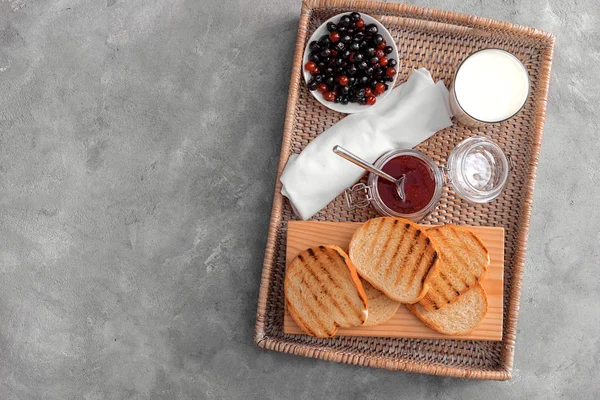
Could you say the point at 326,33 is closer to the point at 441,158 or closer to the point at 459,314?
the point at 441,158

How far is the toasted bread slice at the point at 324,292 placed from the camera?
122 cm

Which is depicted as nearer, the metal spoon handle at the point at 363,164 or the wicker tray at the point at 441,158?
the metal spoon handle at the point at 363,164

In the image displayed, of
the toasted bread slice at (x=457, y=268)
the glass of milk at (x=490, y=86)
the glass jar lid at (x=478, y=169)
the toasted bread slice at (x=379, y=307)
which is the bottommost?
the toasted bread slice at (x=379, y=307)

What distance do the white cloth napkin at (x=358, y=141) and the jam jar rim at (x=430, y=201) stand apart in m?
0.04

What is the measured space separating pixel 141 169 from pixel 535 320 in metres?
1.15

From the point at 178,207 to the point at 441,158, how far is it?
71cm

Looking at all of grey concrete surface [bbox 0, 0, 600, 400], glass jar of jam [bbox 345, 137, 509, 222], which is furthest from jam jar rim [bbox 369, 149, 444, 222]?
grey concrete surface [bbox 0, 0, 600, 400]

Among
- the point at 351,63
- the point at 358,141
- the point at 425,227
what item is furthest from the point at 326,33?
the point at 425,227

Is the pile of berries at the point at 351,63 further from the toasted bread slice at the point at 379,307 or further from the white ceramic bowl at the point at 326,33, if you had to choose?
the toasted bread slice at the point at 379,307

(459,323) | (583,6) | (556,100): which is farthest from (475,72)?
(459,323)

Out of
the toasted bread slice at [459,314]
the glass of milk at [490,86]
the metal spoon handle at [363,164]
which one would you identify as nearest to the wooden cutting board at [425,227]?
the toasted bread slice at [459,314]

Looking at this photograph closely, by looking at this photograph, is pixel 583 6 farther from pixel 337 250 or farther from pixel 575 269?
pixel 337 250

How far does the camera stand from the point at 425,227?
50.4 inches

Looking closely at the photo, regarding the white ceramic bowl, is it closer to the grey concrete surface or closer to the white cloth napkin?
the white cloth napkin
